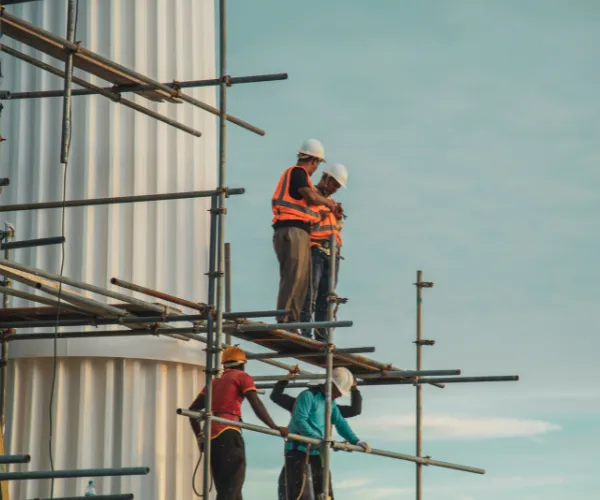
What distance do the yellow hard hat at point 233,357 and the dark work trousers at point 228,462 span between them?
718 millimetres

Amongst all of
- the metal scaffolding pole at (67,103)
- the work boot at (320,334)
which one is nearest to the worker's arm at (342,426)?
the work boot at (320,334)

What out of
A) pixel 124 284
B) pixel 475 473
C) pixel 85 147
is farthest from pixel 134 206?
pixel 475 473

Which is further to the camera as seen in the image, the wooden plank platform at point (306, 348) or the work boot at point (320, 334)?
the work boot at point (320, 334)

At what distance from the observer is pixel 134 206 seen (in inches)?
696

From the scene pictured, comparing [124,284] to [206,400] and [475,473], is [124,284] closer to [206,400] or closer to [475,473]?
[206,400]

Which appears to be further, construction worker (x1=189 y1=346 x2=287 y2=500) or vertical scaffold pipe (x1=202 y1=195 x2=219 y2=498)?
construction worker (x1=189 y1=346 x2=287 y2=500)

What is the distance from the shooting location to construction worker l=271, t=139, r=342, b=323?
16.6 meters

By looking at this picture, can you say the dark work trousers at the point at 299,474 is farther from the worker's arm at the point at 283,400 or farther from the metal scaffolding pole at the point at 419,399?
the metal scaffolding pole at the point at 419,399

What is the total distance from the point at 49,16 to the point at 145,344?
4183mm

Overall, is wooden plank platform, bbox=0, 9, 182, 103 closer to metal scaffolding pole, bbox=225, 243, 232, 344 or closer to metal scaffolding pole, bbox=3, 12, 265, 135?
metal scaffolding pole, bbox=3, 12, 265, 135

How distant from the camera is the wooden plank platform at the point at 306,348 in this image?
51.0 feet

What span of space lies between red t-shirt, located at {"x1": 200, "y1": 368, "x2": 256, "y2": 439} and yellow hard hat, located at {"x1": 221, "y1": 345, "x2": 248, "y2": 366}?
0.22 meters

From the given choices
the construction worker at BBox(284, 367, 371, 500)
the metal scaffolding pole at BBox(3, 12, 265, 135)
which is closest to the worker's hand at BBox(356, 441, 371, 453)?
the construction worker at BBox(284, 367, 371, 500)

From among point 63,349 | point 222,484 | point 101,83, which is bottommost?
point 222,484
